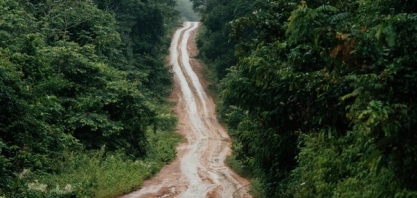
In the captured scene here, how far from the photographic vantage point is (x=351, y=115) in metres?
5.71

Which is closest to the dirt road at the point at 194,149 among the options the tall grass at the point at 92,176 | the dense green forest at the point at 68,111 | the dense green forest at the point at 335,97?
the tall grass at the point at 92,176

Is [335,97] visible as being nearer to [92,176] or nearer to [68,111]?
[92,176]

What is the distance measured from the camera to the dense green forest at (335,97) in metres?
5.43

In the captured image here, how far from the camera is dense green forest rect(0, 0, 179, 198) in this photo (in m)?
12.8

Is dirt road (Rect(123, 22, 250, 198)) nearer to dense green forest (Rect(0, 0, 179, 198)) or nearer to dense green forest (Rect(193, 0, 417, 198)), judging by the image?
dense green forest (Rect(0, 0, 179, 198))

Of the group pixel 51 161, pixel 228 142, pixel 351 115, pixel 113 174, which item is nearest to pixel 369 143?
Answer: pixel 351 115

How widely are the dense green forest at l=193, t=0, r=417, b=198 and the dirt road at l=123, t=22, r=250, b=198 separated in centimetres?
336

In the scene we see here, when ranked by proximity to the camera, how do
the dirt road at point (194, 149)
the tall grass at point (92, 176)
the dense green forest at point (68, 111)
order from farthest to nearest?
1. the dirt road at point (194, 149)
2. the dense green forest at point (68, 111)
3. the tall grass at point (92, 176)

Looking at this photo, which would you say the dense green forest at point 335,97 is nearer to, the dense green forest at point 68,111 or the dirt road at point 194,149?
the dirt road at point 194,149

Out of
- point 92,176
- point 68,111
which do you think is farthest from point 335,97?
point 68,111

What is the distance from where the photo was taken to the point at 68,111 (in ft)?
64.1

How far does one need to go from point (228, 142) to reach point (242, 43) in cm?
2128

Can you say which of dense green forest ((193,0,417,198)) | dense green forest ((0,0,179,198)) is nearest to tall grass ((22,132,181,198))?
dense green forest ((0,0,179,198))

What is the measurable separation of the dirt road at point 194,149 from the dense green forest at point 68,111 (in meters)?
1.01
